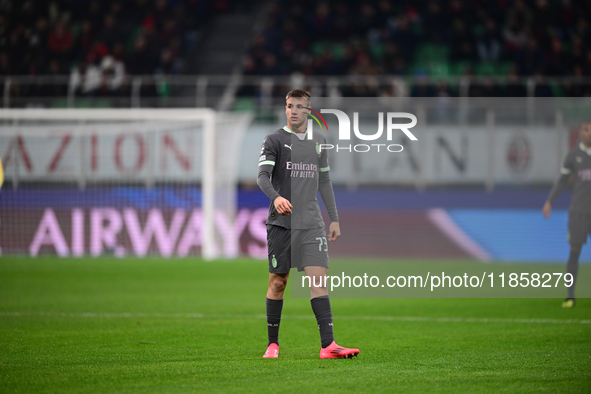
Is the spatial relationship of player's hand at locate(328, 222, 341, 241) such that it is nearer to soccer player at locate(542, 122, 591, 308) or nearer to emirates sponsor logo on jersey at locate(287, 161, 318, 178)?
emirates sponsor logo on jersey at locate(287, 161, 318, 178)

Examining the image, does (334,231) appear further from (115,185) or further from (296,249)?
(115,185)

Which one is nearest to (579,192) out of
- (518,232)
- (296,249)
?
(296,249)

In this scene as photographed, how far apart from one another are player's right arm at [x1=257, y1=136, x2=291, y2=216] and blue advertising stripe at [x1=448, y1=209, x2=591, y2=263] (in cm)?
1021

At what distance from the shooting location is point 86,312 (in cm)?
856

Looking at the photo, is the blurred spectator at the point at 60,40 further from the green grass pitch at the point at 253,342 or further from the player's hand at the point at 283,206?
the player's hand at the point at 283,206

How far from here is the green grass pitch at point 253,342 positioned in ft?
16.0

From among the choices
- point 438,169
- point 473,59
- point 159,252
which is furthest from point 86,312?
point 473,59

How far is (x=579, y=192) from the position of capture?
29.9ft

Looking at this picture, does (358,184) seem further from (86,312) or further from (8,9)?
(8,9)

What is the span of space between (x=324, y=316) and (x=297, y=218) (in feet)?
2.37

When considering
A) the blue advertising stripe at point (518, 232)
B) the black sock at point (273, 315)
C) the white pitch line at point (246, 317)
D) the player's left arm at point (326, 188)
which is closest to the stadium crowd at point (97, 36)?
the blue advertising stripe at point (518, 232)

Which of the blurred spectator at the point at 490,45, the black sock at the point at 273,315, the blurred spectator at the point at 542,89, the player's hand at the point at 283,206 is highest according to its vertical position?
the blurred spectator at the point at 490,45

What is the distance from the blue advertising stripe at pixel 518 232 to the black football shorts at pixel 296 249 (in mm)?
10105

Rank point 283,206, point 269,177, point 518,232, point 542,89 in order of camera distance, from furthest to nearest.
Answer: point 542,89
point 518,232
point 269,177
point 283,206
